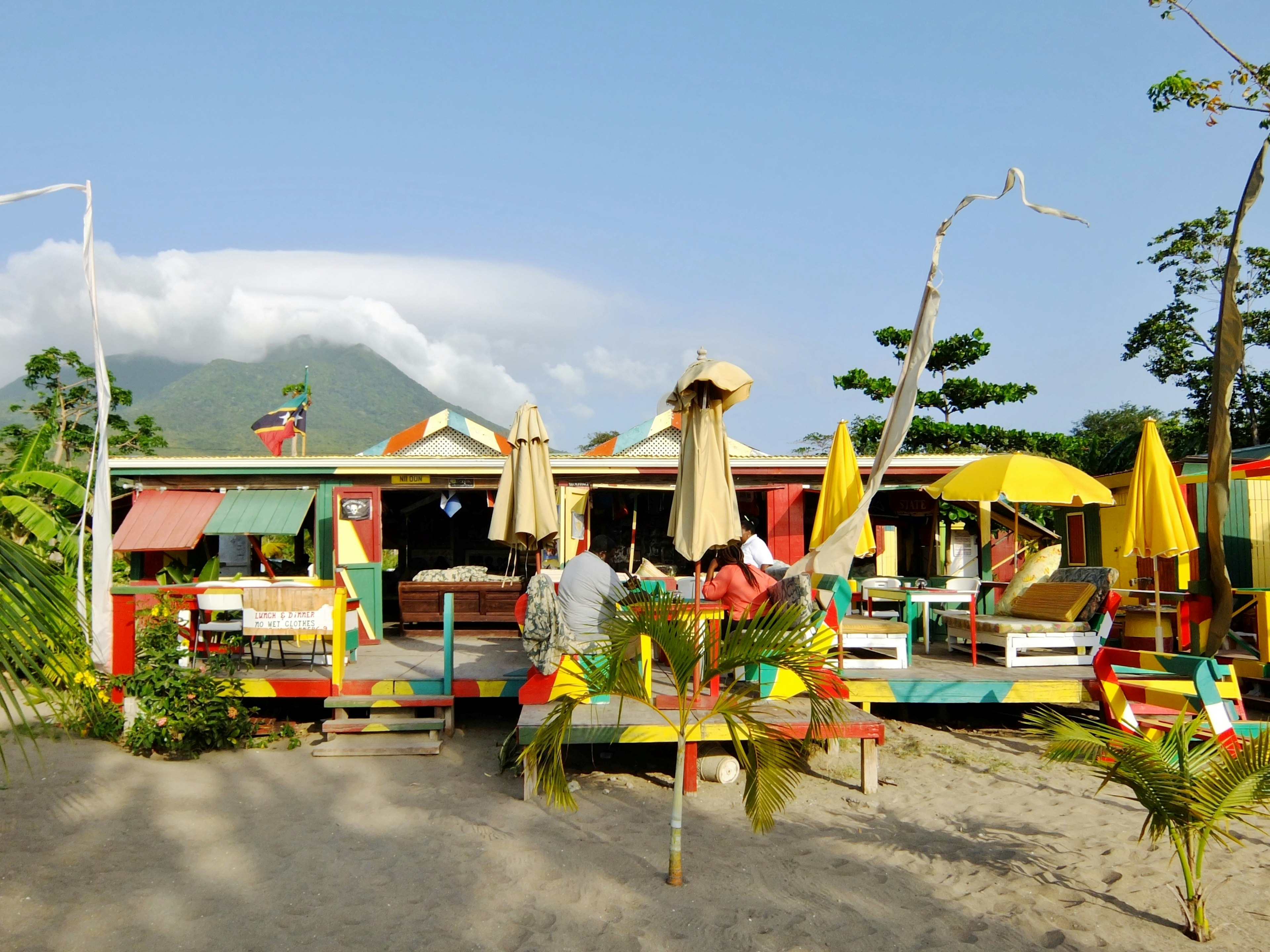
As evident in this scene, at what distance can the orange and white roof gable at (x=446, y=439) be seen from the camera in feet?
54.6

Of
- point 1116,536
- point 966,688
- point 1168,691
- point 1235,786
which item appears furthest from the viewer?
point 1116,536

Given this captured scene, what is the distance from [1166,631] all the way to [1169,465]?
1.91 meters

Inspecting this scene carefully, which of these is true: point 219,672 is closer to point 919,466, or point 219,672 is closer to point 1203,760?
point 1203,760

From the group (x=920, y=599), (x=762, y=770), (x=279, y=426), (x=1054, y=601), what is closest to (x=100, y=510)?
(x=279, y=426)

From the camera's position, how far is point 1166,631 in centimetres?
866

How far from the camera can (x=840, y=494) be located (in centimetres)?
871

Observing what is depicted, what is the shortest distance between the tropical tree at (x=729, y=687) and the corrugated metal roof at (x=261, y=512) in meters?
6.78

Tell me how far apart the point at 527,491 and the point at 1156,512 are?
18.6ft

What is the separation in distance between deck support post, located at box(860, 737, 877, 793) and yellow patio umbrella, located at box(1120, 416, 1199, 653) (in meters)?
3.54

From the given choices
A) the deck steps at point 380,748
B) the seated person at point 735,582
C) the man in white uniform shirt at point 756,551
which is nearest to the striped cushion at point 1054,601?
the man in white uniform shirt at point 756,551

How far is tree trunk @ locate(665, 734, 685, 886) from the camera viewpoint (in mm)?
4160

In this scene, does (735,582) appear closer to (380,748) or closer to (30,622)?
(380,748)

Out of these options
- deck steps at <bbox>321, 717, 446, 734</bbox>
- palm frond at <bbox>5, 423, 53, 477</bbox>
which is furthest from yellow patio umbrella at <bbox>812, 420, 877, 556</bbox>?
palm frond at <bbox>5, 423, 53, 477</bbox>

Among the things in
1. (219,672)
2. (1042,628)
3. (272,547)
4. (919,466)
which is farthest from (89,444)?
(1042,628)
